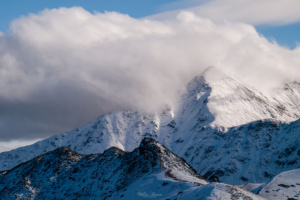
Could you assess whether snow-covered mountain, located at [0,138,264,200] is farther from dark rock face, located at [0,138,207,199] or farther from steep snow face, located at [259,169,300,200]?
steep snow face, located at [259,169,300,200]

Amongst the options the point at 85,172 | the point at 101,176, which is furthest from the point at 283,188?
the point at 85,172

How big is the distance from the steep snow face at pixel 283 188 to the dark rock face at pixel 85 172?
88.4ft

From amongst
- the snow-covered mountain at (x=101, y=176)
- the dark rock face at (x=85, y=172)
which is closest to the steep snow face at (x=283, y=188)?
the snow-covered mountain at (x=101, y=176)

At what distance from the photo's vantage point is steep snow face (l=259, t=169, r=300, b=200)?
10931 centimetres

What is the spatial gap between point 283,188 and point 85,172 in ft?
221

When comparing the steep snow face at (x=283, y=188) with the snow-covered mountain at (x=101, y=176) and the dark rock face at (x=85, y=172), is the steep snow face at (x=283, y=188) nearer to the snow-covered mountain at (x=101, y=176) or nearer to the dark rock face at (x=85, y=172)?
the snow-covered mountain at (x=101, y=176)

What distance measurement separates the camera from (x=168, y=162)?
133 metres

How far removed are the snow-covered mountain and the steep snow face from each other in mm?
18623

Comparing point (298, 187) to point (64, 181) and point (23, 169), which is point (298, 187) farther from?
point (23, 169)

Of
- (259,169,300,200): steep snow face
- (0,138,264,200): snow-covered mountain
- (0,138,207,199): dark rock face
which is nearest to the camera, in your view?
(259,169,300,200): steep snow face

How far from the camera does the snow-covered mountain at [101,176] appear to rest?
118 m

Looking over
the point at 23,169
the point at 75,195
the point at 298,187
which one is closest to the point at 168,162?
the point at 75,195

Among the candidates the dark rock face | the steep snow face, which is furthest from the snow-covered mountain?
the steep snow face

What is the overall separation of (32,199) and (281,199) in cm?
7864
